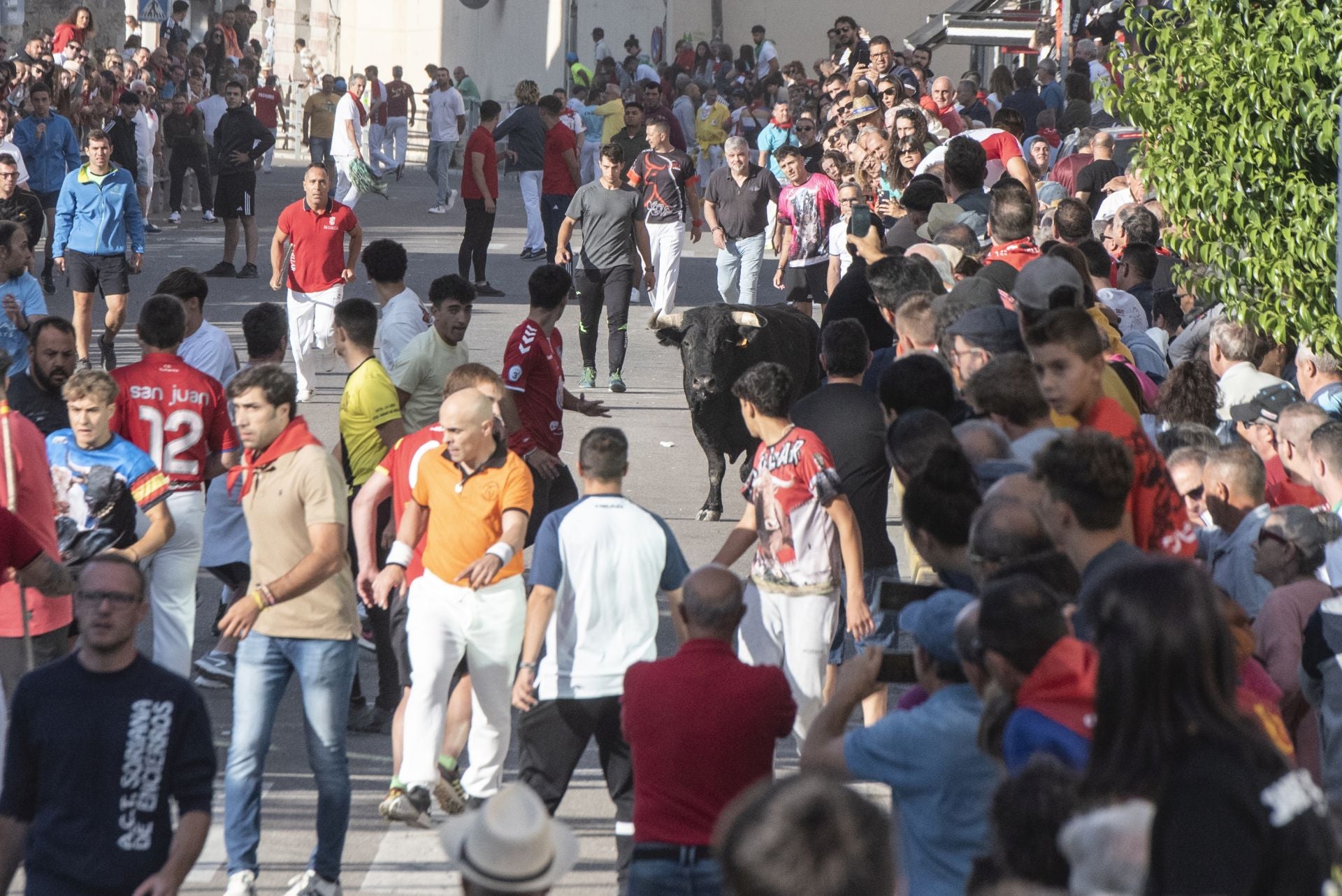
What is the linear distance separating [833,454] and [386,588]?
192cm

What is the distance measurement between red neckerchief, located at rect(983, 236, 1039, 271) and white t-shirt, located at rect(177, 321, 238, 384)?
12.7ft

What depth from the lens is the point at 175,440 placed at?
7609mm

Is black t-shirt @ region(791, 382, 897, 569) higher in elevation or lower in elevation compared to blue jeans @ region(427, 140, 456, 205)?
lower

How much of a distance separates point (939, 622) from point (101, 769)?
2262 mm

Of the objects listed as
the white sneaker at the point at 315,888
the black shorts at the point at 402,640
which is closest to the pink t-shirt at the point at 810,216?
the black shorts at the point at 402,640

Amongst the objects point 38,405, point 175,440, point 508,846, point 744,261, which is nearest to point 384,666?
point 175,440

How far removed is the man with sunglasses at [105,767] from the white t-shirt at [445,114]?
24.5 meters

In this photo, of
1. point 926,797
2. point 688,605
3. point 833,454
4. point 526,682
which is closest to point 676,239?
point 833,454

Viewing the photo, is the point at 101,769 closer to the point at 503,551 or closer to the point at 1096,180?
the point at 503,551

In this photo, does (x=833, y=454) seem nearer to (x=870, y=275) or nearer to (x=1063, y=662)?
(x=870, y=275)

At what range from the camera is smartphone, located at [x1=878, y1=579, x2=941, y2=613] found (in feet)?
14.6

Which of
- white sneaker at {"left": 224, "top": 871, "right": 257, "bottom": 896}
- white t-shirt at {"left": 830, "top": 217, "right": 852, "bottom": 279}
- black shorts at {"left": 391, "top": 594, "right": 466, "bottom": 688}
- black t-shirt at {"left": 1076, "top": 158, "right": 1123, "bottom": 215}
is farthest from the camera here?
black t-shirt at {"left": 1076, "top": 158, "right": 1123, "bottom": 215}

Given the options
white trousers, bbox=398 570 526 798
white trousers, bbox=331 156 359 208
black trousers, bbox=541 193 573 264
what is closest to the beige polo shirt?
white trousers, bbox=398 570 526 798

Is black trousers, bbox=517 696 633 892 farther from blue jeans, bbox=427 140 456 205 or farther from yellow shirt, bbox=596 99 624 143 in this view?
blue jeans, bbox=427 140 456 205
